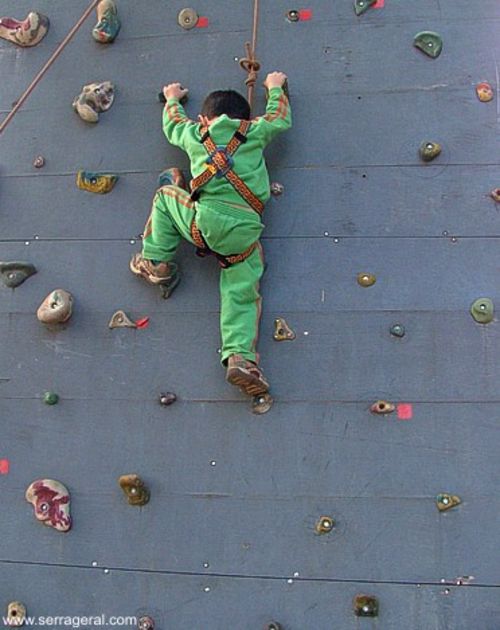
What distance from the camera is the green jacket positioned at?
230cm

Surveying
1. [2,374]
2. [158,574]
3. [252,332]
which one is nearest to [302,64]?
[252,332]

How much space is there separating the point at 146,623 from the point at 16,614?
39 cm

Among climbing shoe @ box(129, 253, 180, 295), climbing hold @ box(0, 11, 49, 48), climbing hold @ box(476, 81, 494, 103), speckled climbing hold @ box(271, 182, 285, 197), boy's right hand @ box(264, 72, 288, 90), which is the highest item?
climbing hold @ box(0, 11, 49, 48)

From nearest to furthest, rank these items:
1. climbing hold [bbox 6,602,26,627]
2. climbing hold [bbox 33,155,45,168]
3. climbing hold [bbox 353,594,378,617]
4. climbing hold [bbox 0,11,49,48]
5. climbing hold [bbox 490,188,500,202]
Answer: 1. climbing hold [bbox 353,594,378,617]
2. climbing hold [bbox 6,602,26,627]
3. climbing hold [bbox 490,188,500,202]
4. climbing hold [bbox 33,155,45,168]
5. climbing hold [bbox 0,11,49,48]

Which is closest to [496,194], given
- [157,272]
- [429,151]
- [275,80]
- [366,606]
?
[429,151]

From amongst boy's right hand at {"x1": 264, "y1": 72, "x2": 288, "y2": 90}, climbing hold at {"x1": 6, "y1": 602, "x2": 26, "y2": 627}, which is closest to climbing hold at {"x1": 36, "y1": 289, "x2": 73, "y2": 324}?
climbing hold at {"x1": 6, "y1": 602, "x2": 26, "y2": 627}

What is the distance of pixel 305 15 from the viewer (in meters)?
2.74

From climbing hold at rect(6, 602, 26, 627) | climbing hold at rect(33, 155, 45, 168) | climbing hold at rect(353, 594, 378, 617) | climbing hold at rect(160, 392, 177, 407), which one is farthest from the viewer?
climbing hold at rect(33, 155, 45, 168)

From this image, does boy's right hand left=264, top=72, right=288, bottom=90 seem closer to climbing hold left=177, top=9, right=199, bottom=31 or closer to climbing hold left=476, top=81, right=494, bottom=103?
climbing hold left=177, top=9, right=199, bottom=31

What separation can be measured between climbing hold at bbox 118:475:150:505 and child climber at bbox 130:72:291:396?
1.33 ft

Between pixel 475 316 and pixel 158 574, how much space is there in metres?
1.21

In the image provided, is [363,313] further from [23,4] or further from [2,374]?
[23,4]

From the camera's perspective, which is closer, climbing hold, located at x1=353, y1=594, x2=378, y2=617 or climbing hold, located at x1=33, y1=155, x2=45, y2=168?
climbing hold, located at x1=353, y1=594, x2=378, y2=617

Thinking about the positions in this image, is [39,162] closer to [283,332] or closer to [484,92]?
[283,332]
